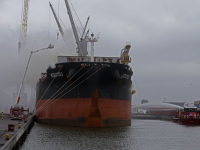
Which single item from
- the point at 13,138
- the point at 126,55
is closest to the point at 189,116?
the point at 126,55

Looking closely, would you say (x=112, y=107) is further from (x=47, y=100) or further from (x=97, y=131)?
(x=47, y=100)

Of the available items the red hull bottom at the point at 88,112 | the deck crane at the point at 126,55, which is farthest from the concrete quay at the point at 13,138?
the deck crane at the point at 126,55

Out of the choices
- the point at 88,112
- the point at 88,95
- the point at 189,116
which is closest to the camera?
the point at 88,112

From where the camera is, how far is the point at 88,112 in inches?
891

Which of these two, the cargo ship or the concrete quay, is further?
the cargo ship

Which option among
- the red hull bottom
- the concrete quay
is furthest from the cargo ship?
the concrete quay

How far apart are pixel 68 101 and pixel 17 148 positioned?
31.9 ft

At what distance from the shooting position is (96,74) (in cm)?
2355

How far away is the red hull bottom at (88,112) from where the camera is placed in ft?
74.1

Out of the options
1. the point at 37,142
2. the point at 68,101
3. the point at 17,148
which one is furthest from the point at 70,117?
the point at 17,148

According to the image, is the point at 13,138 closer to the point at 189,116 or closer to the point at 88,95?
the point at 88,95

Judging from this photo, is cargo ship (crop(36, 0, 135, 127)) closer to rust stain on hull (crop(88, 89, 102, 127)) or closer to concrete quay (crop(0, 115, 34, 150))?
rust stain on hull (crop(88, 89, 102, 127))

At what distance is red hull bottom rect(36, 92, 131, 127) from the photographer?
2258 cm

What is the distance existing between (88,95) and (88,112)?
1314 mm
